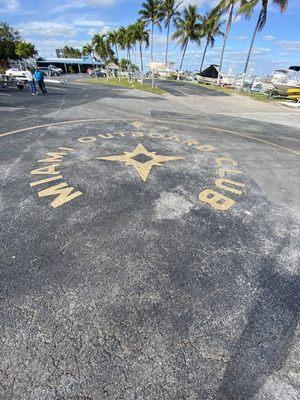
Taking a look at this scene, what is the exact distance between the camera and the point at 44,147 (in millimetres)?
8477

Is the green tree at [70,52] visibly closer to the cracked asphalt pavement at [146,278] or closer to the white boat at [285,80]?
the white boat at [285,80]

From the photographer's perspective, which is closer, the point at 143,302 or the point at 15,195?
the point at 143,302

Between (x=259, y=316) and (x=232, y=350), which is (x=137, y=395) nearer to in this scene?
(x=232, y=350)

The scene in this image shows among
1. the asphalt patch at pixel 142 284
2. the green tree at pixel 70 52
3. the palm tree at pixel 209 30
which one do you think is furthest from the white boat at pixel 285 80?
the green tree at pixel 70 52

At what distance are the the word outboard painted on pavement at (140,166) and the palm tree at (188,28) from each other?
155 feet

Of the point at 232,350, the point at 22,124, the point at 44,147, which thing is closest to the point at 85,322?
the point at 232,350

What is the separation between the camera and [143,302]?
10.7 feet

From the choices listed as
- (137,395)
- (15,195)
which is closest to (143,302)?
(137,395)

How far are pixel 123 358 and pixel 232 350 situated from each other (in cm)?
124

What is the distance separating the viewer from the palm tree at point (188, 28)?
4538cm

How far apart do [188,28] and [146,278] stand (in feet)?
181

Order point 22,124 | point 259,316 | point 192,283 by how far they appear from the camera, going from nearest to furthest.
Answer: point 259,316, point 192,283, point 22,124

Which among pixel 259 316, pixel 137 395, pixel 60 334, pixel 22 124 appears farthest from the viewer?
pixel 22 124

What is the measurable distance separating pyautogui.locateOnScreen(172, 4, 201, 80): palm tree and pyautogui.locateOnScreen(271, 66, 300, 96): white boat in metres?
19.4
